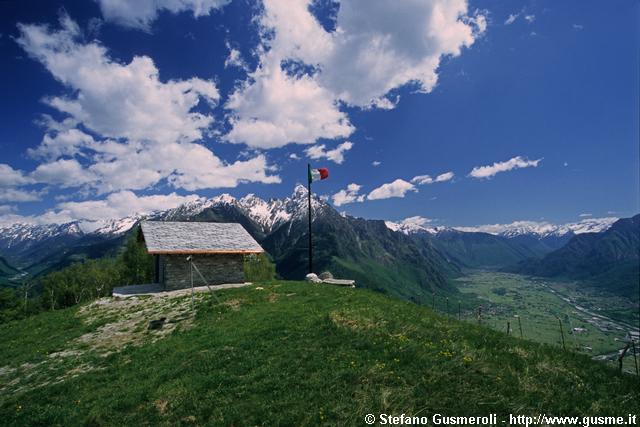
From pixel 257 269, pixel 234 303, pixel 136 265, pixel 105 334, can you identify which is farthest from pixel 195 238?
pixel 257 269

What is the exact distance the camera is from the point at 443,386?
37.8 feet

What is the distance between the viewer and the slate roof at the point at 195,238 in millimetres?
35969

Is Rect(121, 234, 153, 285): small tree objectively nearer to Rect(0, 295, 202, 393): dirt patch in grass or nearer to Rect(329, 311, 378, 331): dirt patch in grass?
Rect(0, 295, 202, 393): dirt patch in grass

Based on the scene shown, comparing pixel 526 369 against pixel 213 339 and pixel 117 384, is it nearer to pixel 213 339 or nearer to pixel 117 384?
pixel 213 339

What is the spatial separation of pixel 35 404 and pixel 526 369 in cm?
2088

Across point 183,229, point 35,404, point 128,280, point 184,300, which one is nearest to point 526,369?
point 35,404

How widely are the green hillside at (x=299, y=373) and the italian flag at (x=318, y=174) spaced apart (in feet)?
70.2

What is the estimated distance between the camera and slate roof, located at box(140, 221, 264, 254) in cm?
3597

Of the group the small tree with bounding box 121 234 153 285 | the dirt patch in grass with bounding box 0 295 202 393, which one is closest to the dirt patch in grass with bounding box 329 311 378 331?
the dirt patch in grass with bounding box 0 295 202 393

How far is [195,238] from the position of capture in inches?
1543

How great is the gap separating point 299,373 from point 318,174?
1209 inches

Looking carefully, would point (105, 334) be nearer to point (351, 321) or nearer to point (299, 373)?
point (299, 373)

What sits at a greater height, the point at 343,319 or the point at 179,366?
the point at 343,319

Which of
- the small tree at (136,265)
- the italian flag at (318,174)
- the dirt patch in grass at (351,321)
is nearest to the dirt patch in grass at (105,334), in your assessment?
the dirt patch in grass at (351,321)
